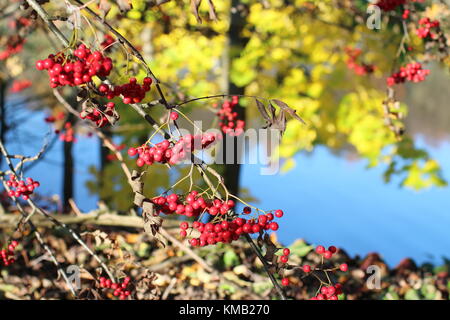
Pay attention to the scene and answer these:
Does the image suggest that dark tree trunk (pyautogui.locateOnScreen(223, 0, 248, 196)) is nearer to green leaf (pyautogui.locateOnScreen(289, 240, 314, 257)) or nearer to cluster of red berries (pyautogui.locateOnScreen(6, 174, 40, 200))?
green leaf (pyautogui.locateOnScreen(289, 240, 314, 257))

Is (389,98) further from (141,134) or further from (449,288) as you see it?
(141,134)

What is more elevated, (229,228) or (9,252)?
(229,228)

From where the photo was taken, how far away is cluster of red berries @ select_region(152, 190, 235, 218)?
186 centimetres

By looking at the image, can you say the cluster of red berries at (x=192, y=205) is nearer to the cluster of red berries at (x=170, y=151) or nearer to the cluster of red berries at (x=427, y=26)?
the cluster of red berries at (x=170, y=151)

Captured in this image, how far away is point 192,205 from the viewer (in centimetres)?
188

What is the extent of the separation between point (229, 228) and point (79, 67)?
875 millimetres

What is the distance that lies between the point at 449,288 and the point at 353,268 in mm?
845

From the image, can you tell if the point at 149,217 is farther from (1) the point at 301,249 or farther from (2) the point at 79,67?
(1) the point at 301,249

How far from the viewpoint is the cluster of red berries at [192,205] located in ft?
6.09

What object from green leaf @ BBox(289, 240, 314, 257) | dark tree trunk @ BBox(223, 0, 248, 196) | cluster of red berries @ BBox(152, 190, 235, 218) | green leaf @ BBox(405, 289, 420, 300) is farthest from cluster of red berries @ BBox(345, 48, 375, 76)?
cluster of red berries @ BBox(152, 190, 235, 218)

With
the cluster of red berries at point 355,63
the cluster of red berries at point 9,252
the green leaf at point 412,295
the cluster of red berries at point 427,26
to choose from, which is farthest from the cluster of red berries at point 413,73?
the cluster of red berries at point 9,252

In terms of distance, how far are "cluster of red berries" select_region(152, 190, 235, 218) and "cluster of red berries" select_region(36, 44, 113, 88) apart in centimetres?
56

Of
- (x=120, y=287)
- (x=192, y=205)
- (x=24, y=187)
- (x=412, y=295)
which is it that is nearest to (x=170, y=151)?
(x=192, y=205)

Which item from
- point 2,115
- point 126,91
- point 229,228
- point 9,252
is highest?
point 126,91
